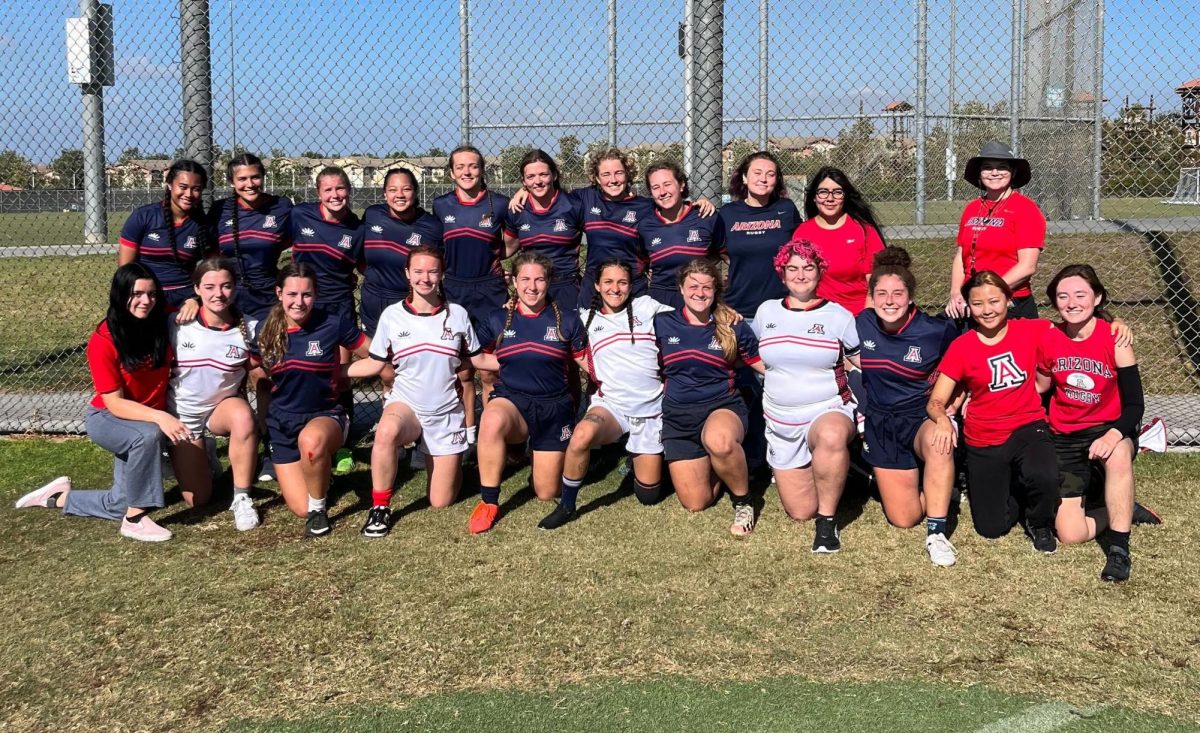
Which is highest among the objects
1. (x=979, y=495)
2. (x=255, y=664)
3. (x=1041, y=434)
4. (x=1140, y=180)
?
(x=1140, y=180)

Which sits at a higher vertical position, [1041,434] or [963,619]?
[1041,434]

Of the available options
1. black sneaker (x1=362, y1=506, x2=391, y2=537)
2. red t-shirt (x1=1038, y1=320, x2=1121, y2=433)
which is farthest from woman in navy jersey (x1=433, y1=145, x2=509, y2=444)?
red t-shirt (x1=1038, y1=320, x2=1121, y2=433)

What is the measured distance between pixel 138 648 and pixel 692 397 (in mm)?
2634

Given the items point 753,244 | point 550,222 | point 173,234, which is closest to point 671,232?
point 753,244

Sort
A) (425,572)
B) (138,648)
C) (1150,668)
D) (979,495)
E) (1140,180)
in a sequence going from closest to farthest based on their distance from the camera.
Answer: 1. (1150,668)
2. (138,648)
3. (425,572)
4. (979,495)
5. (1140,180)

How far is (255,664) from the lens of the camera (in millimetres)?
3449

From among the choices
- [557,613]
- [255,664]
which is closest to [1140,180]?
[557,613]

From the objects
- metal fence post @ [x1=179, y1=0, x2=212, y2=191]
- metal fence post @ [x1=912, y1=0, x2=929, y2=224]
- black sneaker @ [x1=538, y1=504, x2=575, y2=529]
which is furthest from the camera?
metal fence post @ [x1=912, y1=0, x2=929, y2=224]

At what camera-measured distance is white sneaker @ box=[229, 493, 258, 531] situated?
16.1 ft

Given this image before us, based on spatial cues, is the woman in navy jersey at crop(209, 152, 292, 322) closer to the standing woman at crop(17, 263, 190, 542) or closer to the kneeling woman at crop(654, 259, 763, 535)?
the standing woman at crop(17, 263, 190, 542)

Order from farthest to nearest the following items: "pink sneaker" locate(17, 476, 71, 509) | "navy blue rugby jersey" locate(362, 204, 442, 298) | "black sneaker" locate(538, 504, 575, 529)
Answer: "navy blue rugby jersey" locate(362, 204, 442, 298)
"pink sneaker" locate(17, 476, 71, 509)
"black sneaker" locate(538, 504, 575, 529)

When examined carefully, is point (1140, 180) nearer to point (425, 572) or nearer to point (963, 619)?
point (963, 619)

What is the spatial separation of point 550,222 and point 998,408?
2486 mm

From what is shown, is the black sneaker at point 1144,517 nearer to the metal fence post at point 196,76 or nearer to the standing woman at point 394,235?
the standing woman at point 394,235
